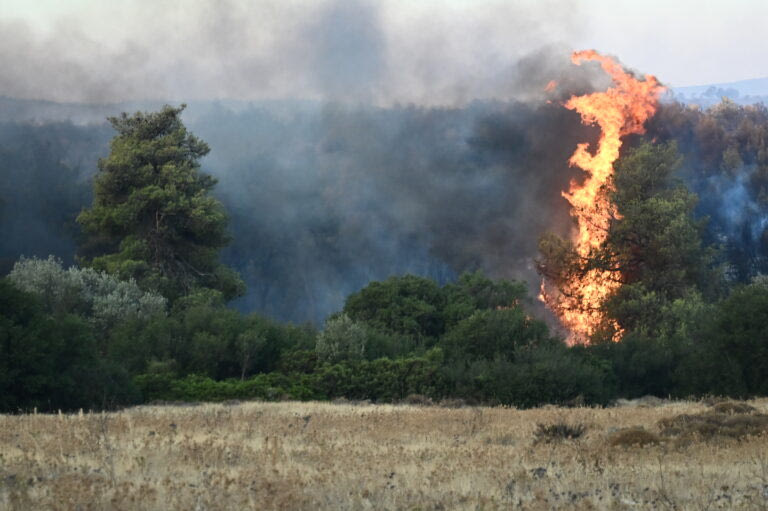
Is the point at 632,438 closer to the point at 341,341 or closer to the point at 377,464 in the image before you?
the point at 377,464

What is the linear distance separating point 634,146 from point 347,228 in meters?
22.3

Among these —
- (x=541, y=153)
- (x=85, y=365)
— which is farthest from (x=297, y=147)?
(x=85, y=365)

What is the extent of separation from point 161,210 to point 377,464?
4527 cm

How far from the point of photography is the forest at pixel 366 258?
37750 mm

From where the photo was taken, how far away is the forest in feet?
124

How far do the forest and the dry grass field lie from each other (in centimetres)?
1279

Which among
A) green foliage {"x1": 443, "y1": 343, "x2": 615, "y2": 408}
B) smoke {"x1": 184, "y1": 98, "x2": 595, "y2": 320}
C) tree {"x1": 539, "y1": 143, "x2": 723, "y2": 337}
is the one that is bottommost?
green foliage {"x1": 443, "y1": 343, "x2": 615, "y2": 408}

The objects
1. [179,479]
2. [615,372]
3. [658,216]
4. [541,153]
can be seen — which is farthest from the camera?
[541,153]

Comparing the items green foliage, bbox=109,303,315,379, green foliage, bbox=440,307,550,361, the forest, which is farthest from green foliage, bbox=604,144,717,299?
green foliage, bbox=109,303,315,379

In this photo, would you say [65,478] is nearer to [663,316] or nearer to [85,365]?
[85,365]

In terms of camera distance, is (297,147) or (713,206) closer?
(713,206)

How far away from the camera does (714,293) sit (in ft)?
207

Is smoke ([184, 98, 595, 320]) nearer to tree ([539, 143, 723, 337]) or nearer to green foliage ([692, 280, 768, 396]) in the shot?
tree ([539, 143, 723, 337])

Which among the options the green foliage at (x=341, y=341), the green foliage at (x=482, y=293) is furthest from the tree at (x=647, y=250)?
the green foliage at (x=341, y=341)
